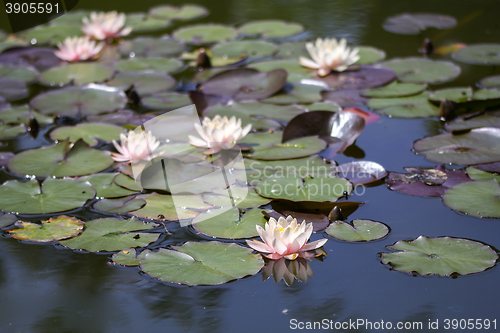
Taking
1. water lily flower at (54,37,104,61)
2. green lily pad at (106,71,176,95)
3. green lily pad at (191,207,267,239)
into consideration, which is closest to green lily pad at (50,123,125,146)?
green lily pad at (106,71,176,95)

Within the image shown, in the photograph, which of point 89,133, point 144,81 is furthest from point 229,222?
point 144,81

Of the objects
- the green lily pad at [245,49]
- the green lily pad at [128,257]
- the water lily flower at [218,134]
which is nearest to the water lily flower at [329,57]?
the green lily pad at [245,49]

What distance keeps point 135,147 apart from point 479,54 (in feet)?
9.41

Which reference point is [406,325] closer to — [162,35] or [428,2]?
[162,35]

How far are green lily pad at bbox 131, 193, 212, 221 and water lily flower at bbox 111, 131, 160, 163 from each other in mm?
278

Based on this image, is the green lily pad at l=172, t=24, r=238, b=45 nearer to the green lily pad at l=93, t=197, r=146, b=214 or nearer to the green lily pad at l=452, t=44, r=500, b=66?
the green lily pad at l=452, t=44, r=500, b=66

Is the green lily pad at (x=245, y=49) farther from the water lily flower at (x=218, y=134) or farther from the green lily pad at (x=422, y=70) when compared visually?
the water lily flower at (x=218, y=134)

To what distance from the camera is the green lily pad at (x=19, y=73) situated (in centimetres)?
356

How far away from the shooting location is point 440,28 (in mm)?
4375

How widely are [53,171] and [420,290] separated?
178 cm

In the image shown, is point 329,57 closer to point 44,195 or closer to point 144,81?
point 144,81

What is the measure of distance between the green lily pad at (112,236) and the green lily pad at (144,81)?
1.50 m

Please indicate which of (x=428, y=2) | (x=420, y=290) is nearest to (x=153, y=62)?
(x=420, y=290)

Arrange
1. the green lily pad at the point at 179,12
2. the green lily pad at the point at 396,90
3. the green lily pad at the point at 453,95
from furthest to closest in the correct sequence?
the green lily pad at the point at 179,12 → the green lily pad at the point at 396,90 → the green lily pad at the point at 453,95
